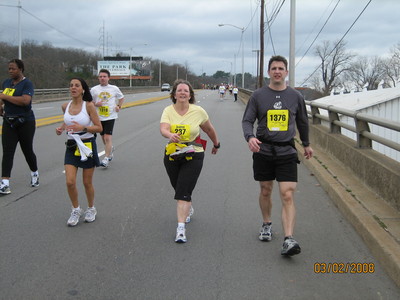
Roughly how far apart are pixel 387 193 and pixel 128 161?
19.4 feet

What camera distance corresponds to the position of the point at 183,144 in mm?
5016

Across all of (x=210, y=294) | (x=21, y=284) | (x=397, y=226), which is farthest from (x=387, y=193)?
(x=21, y=284)

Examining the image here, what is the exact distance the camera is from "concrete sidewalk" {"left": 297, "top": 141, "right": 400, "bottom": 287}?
4.21 metres

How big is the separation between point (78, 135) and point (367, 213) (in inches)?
136

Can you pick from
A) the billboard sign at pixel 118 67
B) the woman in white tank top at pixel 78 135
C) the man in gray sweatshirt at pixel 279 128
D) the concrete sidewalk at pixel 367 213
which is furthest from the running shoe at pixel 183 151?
the billboard sign at pixel 118 67

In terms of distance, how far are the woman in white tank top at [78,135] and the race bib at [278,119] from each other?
2097 mm

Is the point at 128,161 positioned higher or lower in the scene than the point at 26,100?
lower

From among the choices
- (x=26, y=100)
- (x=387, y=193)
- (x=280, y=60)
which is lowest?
(x=387, y=193)

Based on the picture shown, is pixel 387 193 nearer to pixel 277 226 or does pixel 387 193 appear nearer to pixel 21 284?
pixel 277 226

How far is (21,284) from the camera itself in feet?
12.6
